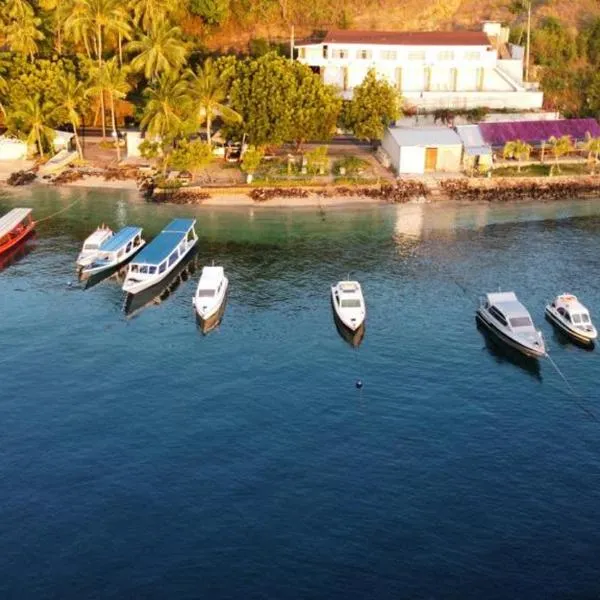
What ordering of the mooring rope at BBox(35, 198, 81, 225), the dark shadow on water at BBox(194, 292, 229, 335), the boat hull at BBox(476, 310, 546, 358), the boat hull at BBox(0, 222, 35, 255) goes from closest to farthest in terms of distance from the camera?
the boat hull at BBox(476, 310, 546, 358) → the dark shadow on water at BBox(194, 292, 229, 335) → the boat hull at BBox(0, 222, 35, 255) → the mooring rope at BBox(35, 198, 81, 225)

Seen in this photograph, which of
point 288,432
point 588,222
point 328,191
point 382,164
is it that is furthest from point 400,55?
point 288,432

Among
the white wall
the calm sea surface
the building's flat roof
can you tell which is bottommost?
the calm sea surface

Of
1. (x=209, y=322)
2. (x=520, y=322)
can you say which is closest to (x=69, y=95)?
(x=209, y=322)

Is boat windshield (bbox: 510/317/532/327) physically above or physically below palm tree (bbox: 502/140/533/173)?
below

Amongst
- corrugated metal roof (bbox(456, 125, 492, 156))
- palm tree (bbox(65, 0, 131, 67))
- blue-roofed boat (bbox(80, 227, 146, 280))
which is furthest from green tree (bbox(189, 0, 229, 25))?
blue-roofed boat (bbox(80, 227, 146, 280))

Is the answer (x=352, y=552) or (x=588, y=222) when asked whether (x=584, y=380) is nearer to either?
→ (x=352, y=552)

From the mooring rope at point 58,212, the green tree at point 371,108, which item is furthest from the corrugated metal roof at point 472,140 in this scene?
the mooring rope at point 58,212

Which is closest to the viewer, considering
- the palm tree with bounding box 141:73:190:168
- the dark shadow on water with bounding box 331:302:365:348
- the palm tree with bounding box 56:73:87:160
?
the dark shadow on water with bounding box 331:302:365:348

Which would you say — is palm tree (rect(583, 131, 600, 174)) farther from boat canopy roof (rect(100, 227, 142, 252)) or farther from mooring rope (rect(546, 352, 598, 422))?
boat canopy roof (rect(100, 227, 142, 252))
